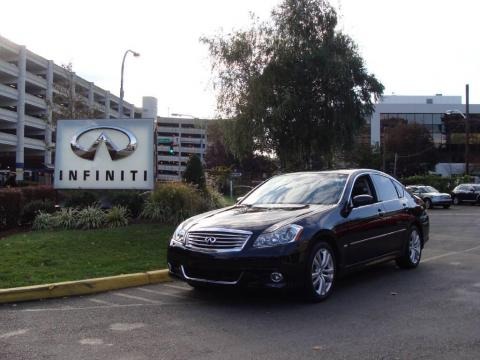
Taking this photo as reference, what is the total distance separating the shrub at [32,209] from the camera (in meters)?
13.1

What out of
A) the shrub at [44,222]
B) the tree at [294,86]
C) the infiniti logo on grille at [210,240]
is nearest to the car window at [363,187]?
the infiniti logo on grille at [210,240]

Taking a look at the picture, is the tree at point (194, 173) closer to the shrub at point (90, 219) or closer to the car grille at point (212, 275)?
the shrub at point (90, 219)

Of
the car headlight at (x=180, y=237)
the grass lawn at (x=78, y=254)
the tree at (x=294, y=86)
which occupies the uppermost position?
the tree at (x=294, y=86)

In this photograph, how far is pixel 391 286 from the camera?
25.0 feet

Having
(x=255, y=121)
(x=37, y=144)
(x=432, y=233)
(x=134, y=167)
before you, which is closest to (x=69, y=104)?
(x=255, y=121)

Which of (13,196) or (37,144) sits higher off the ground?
(37,144)

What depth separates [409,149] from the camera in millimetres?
72750

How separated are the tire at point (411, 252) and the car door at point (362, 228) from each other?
3.49ft

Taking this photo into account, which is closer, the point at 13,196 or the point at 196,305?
the point at 196,305

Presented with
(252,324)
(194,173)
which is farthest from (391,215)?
(194,173)

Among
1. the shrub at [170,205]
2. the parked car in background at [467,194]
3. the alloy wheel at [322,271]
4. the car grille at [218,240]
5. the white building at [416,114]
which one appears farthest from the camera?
the white building at [416,114]

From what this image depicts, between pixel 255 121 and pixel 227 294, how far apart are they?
18.8 metres

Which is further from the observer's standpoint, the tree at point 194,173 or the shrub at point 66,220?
the tree at point 194,173

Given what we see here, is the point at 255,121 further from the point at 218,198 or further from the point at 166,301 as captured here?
the point at 166,301
